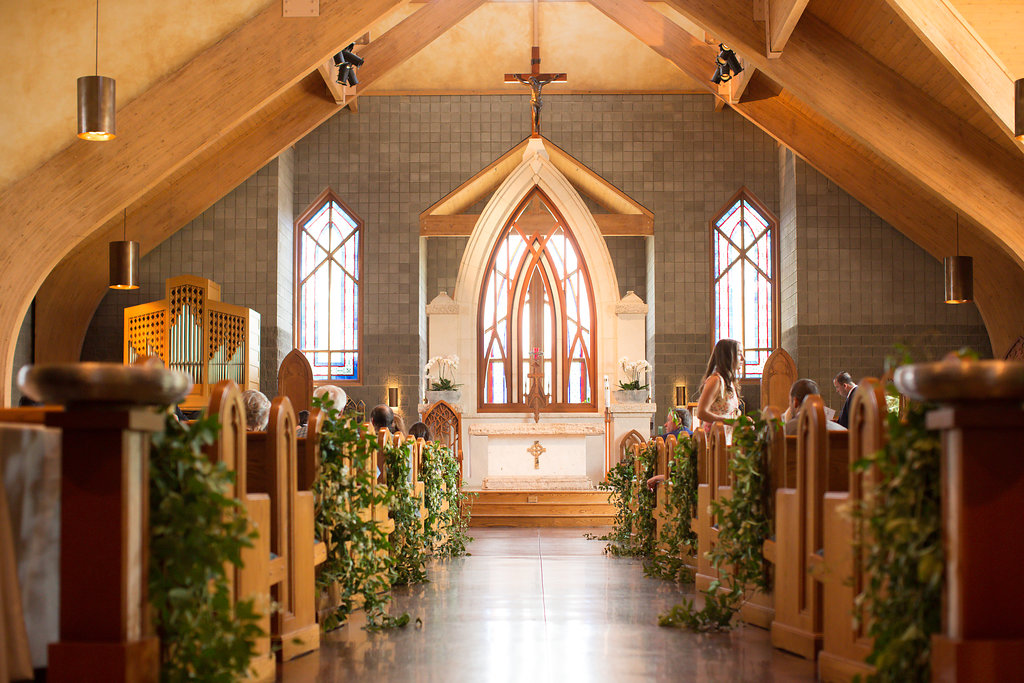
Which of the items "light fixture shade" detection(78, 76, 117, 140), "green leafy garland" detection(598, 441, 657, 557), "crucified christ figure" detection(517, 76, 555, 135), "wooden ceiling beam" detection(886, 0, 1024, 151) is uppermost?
"crucified christ figure" detection(517, 76, 555, 135)

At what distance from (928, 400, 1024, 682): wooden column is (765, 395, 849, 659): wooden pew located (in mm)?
1151

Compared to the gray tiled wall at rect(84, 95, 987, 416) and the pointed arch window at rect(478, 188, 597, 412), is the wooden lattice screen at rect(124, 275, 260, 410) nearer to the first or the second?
the gray tiled wall at rect(84, 95, 987, 416)

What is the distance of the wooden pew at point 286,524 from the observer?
3.22 meters

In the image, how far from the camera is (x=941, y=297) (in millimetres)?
12188

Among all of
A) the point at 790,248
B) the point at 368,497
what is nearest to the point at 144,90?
the point at 368,497

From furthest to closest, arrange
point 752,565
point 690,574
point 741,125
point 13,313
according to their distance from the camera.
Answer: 1. point 741,125
2. point 13,313
3. point 690,574
4. point 752,565

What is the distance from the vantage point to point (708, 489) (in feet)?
16.2

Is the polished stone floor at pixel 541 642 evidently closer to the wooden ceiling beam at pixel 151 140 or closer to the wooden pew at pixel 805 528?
the wooden pew at pixel 805 528

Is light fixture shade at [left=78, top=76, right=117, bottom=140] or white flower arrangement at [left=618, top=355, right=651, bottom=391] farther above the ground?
light fixture shade at [left=78, top=76, right=117, bottom=140]

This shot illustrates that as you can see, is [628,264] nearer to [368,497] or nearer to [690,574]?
Answer: [690,574]

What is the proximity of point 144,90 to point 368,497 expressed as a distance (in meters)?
5.36

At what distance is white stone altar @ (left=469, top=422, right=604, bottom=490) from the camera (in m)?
12.1

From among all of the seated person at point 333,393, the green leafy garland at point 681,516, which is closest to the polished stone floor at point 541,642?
the green leafy garland at point 681,516

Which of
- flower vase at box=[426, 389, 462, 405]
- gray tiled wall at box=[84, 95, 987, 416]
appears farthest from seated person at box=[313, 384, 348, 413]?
gray tiled wall at box=[84, 95, 987, 416]
